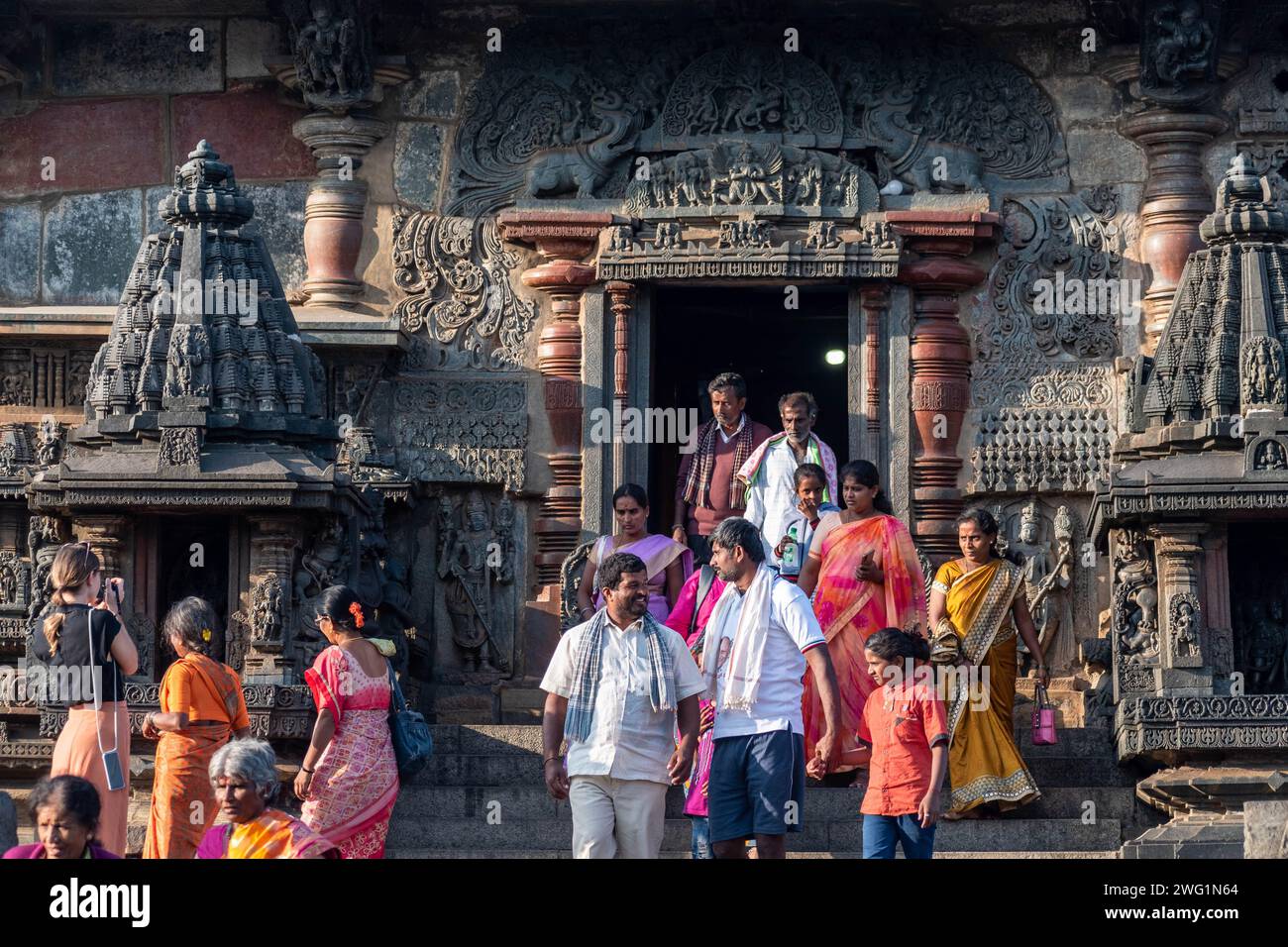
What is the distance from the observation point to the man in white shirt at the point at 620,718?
11.8 metres

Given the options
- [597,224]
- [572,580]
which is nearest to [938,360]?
[597,224]

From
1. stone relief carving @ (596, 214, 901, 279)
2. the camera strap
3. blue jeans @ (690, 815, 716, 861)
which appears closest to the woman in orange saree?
the camera strap

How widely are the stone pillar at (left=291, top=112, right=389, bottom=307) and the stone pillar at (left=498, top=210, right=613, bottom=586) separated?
1.03 meters

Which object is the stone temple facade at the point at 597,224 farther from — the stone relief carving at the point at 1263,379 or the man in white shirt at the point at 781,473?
the stone relief carving at the point at 1263,379

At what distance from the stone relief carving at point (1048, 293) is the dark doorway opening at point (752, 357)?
178 cm

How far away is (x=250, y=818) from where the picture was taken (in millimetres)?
10523

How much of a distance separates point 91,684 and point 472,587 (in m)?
5.92

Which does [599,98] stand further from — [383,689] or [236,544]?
[383,689]

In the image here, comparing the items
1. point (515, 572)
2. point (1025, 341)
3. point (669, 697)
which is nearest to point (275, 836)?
point (669, 697)

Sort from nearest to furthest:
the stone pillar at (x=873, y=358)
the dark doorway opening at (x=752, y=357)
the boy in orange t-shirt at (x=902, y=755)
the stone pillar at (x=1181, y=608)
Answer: the boy in orange t-shirt at (x=902, y=755)
the stone pillar at (x=1181, y=608)
the stone pillar at (x=873, y=358)
the dark doorway opening at (x=752, y=357)

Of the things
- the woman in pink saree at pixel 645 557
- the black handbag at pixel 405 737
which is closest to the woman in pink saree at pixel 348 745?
the black handbag at pixel 405 737

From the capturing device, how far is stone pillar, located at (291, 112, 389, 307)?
62.7 ft

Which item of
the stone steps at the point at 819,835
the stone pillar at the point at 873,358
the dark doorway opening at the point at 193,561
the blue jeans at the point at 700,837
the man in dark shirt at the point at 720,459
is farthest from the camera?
the stone pillar at the point at 873,358

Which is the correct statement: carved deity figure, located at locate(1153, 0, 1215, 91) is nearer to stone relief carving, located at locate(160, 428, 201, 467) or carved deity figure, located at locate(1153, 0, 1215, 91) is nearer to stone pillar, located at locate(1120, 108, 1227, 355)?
stone pillar, located at locate(1120, 108, 1227, 355)
